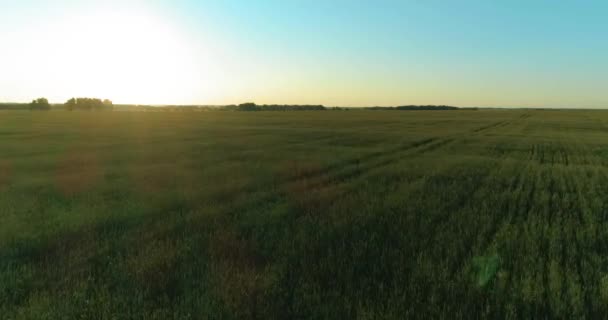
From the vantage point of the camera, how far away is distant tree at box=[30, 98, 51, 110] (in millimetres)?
145188

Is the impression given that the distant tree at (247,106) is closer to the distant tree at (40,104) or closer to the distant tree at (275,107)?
the distant tree at (275,107)

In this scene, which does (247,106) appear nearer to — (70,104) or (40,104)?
(70,104)

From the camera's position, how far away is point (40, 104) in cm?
14800

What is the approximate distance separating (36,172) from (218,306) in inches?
579

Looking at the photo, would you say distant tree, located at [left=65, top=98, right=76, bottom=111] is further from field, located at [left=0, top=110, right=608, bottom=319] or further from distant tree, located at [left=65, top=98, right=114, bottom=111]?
field, located at [left=0, top=110, right=608, bottom=319]

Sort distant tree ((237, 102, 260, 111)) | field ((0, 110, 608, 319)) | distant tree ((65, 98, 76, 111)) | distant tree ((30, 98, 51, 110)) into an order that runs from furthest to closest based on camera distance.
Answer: distant tree ((237, 102, 260, 111)) < distant tree ((65, 98, 76, 111)) < distant tree ((30, 98, 51, 110)) < field ((0, 110, 608, 319))

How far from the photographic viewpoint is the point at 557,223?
306 inches

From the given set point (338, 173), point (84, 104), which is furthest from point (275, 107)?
point (338, 173)

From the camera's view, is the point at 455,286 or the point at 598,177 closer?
the point at 455,286

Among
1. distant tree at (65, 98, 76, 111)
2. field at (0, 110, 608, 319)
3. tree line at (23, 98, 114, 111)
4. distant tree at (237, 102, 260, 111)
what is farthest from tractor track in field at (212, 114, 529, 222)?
distant tree at (65, 98, 76, 111)

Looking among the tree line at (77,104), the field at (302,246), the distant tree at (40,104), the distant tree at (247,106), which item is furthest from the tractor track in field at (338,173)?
the distant tree at (40,104)

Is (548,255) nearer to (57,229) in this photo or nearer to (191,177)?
(57,229)

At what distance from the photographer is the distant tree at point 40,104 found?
476ft

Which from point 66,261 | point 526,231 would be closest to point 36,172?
point 66,261
